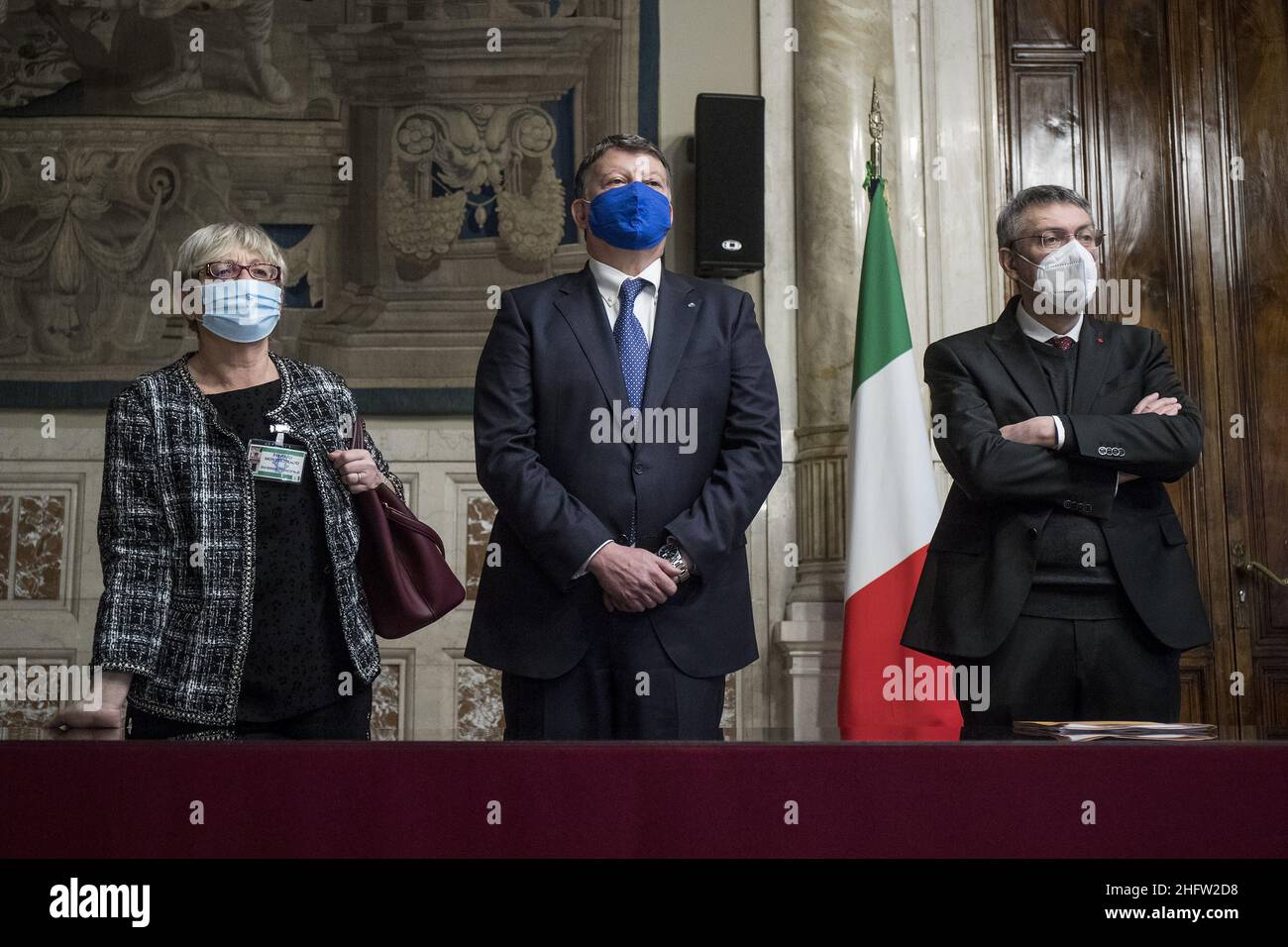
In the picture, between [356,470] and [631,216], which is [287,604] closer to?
[356,470]

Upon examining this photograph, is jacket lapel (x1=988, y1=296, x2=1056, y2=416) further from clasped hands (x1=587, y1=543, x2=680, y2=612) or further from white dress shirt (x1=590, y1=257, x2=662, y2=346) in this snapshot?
clasped hands (x1=587, y1=543, x2=680, y2=612)

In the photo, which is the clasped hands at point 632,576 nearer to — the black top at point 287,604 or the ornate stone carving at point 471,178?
the black top at point 287,604

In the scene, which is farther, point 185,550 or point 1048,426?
point 1048,426

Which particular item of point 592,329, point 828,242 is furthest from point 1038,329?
point 828,242

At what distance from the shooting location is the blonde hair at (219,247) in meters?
2.93

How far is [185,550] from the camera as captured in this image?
2.72 m

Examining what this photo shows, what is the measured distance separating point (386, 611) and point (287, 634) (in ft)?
0.80

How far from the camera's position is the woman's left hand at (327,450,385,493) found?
284cm

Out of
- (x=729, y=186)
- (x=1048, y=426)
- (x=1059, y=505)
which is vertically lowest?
(x=1059, y=505)

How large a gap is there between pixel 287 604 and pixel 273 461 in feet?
0.99

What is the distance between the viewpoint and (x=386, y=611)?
2902mm

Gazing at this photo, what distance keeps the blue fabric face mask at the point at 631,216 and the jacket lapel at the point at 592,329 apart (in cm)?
13

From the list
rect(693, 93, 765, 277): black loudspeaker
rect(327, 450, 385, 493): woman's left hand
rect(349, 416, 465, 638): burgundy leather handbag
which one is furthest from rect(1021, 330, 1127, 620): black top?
rect(693, 93, 765, 277): black loudspeaker
